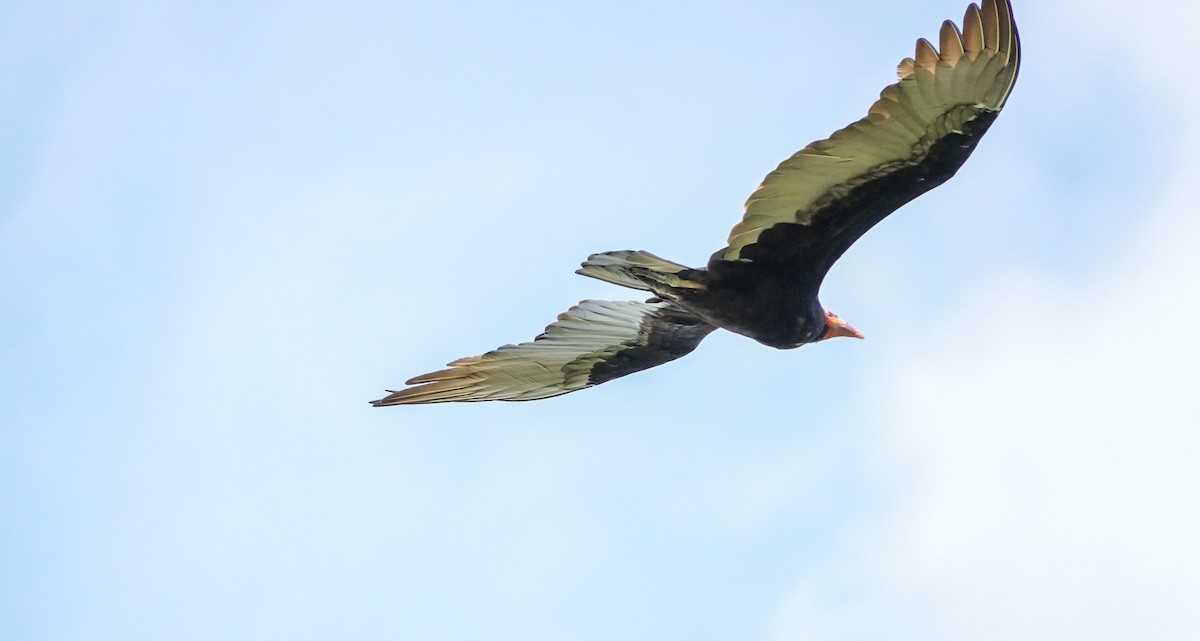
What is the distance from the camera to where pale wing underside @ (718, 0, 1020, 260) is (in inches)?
322

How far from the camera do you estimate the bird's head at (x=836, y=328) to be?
10.5m

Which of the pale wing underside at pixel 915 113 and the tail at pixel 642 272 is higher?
the pale wing underside at pixel 915 113

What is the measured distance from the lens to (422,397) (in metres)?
10.4

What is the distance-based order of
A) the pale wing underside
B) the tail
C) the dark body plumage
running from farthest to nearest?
the tail
the dark body plumage
the pale wing underside

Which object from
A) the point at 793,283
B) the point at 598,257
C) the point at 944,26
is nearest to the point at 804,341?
the point at 793,283

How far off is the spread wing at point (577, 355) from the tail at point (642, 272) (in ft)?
3.17

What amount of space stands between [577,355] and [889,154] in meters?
3.27

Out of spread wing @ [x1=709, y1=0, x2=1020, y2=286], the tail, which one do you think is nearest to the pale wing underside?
spread wing @ [x1=709, y1=0, x2=1020, y2=286]

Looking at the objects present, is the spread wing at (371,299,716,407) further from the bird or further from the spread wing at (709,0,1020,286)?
the spread wing at (709,0,1020,286)

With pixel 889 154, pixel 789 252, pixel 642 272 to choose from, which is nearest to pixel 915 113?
pixel 889 154

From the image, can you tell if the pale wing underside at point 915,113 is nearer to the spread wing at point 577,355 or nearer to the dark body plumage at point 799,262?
the dark body plumage at point 799,262

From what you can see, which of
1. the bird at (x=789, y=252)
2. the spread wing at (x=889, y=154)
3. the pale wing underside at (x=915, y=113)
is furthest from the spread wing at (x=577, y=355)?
the pale wing underside at (x=915, y=113)

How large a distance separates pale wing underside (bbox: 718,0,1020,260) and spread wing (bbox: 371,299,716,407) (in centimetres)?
195

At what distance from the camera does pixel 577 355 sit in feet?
35.6
